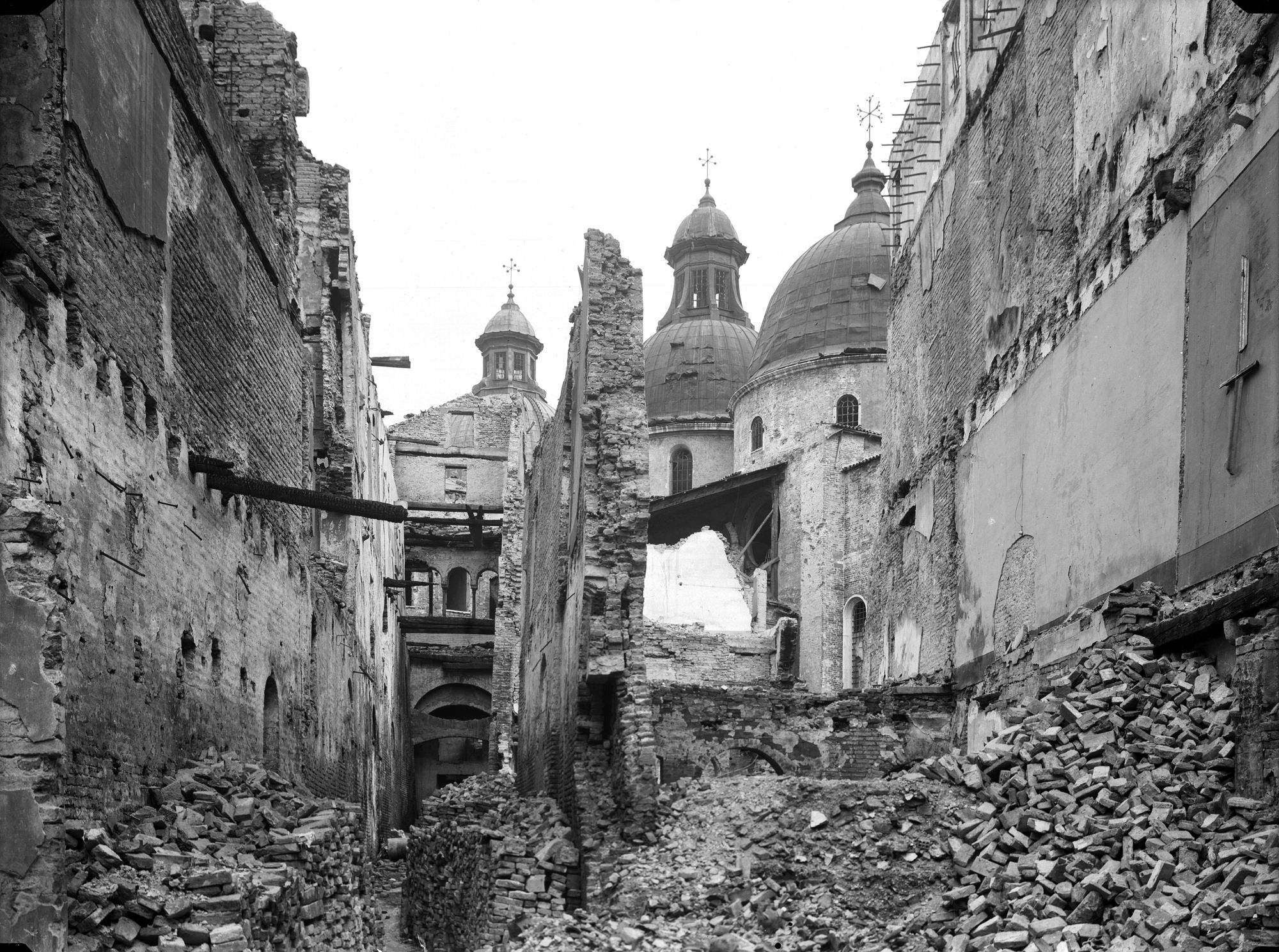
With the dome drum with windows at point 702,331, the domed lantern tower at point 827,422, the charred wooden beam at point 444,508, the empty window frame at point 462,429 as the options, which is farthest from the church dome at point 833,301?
the empty window frame at point 462,429

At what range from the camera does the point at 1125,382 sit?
38.3 ft

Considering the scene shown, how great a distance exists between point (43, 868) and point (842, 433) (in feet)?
90.2

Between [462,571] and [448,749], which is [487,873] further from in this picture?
[462,571]

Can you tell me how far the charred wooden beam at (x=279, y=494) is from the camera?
12.0 m

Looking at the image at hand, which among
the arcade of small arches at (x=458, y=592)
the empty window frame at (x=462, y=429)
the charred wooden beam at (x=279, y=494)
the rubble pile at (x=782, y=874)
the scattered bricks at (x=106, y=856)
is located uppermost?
the empty window frame at (x=462, y=429)

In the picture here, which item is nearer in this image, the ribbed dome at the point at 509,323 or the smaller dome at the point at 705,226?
the smaller dome at the point at 705,226

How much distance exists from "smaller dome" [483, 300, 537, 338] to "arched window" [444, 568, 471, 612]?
2558 centimetres

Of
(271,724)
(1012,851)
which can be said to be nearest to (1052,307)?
(1012,851)

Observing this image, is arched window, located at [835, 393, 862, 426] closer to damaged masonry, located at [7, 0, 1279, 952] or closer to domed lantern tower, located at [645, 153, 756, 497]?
domed lantern tower, located at [645, 153, 756, 497]

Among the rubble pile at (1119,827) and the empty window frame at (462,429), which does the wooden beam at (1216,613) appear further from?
the empty window frame at (462,429)

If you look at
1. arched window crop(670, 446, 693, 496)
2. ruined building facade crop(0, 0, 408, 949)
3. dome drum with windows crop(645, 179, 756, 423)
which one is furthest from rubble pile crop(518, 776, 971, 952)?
arched window crop(670, 446, 693, 496)

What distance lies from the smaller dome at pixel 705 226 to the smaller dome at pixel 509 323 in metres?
13.5

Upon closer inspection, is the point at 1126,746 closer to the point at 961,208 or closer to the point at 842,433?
the point at 961,208

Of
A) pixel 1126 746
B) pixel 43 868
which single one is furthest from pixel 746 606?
pixel 43 868
